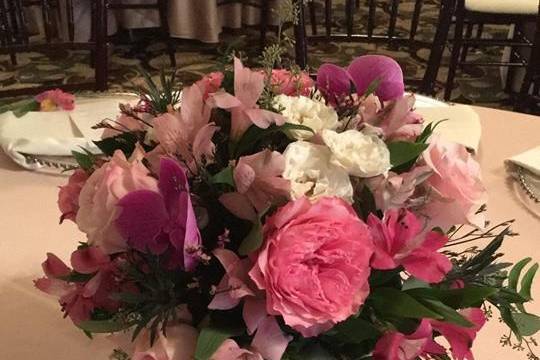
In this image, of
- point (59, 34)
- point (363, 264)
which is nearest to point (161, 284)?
point (363, 264)

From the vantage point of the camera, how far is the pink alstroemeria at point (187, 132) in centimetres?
59

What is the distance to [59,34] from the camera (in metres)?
3.57

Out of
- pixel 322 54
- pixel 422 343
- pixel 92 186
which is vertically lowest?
pixel 322 54

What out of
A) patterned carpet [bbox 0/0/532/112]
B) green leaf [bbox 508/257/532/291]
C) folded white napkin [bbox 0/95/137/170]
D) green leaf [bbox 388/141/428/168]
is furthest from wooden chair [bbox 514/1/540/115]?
patterned carpet [bbox 0/0/532/112]

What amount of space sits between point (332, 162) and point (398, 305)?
4.8 inches

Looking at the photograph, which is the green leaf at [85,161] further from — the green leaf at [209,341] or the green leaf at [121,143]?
the green leaf at [209,341]

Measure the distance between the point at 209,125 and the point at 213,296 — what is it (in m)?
0.14

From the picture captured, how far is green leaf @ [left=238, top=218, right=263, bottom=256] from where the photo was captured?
54cm

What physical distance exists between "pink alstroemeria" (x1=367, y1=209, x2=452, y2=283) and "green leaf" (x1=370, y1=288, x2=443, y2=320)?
0.8 inches

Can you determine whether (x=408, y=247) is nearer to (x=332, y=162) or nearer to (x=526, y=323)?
(x=332, y=162)

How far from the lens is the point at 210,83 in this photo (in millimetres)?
658

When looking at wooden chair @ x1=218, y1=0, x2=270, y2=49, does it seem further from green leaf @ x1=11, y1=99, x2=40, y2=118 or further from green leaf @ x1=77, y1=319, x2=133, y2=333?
green leaf @ x1=77, y1=319, x2=133, y2=333

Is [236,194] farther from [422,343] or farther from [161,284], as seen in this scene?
[422,343]

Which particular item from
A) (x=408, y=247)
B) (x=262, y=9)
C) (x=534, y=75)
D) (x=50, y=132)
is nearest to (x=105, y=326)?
(x=408, y=247)
